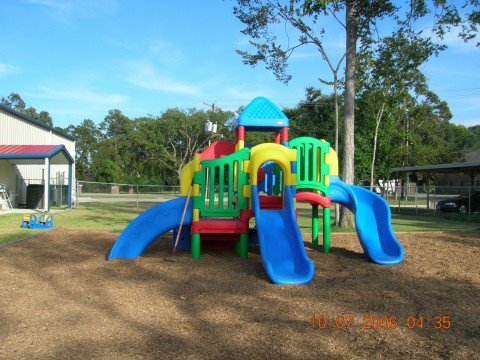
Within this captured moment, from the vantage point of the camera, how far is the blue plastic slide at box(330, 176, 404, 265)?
7871 mm

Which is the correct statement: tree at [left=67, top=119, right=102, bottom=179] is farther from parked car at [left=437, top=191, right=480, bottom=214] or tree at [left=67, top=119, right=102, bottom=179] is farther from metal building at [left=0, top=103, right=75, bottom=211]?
parked car at [left=437, top=191, right=480, bottom=214]

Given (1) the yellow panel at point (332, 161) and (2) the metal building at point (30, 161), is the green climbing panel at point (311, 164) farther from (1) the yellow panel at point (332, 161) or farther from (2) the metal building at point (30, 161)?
(2) the metal building at point (30, 161)

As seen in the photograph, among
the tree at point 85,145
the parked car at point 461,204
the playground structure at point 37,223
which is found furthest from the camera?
the tree at point 85,145

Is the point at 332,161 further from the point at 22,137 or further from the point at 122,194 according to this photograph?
the point at 122,194

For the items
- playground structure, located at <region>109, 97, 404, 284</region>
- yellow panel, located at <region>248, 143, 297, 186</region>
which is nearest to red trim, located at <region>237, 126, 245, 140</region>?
playground structure, located at <region>109, 97, 404, 284</region>

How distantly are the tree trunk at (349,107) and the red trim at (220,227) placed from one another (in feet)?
21.2

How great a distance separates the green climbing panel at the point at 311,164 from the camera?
847 cm

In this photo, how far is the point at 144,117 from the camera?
200 feet

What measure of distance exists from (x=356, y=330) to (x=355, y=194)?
4851 millimetres

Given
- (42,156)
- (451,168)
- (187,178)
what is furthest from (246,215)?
(451,168)

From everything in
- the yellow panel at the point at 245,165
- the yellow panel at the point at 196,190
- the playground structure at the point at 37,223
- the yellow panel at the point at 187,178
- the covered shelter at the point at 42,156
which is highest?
the covered shelter at the point at 42,156

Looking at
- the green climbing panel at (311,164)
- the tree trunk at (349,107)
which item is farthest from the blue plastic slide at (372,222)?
the tree trunk at (349,107)

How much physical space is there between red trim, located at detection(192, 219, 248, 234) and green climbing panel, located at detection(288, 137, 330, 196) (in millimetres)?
1520

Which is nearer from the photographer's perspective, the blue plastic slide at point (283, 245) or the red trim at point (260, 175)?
the blue plastic slide at point (283, 245)
